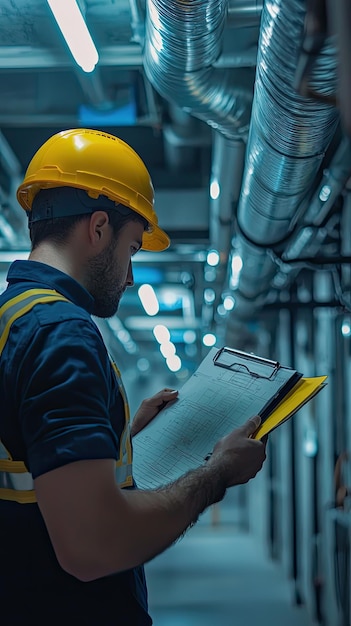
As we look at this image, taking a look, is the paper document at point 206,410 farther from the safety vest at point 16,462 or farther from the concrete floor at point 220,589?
the concrete floor at point 220,589

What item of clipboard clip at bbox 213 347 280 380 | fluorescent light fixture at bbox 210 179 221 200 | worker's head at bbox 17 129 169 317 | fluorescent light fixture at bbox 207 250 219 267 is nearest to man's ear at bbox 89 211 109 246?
worker's head at bbox 17 129 169 317

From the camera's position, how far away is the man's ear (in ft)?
5.21

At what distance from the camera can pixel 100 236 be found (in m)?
1.60

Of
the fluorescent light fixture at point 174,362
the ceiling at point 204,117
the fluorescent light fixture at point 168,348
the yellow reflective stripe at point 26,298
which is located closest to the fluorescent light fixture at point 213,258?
the ceiling at point 204,117

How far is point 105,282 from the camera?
162cm

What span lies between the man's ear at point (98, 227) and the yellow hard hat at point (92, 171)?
0.07 metres

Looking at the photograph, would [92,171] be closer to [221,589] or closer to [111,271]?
[111,271]

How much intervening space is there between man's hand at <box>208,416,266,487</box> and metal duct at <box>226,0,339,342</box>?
0.67 m

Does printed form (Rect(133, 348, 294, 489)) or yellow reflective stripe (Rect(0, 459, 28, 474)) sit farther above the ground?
printed form (Rect(133, 348, 294, 489))

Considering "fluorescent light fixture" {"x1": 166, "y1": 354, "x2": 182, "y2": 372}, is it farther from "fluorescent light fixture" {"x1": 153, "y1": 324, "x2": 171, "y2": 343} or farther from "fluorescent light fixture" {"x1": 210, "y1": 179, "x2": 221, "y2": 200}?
"fluorescent light fixture" {"x1": 210, "y1": 179, "x2": 221, "y2": 200}

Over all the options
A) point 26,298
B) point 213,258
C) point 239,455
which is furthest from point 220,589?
point 26,298

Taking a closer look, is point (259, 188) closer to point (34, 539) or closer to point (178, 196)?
point (34, 539)

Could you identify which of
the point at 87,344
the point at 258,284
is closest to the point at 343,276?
the point at 258,284

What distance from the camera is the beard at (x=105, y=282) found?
63.0 inches
